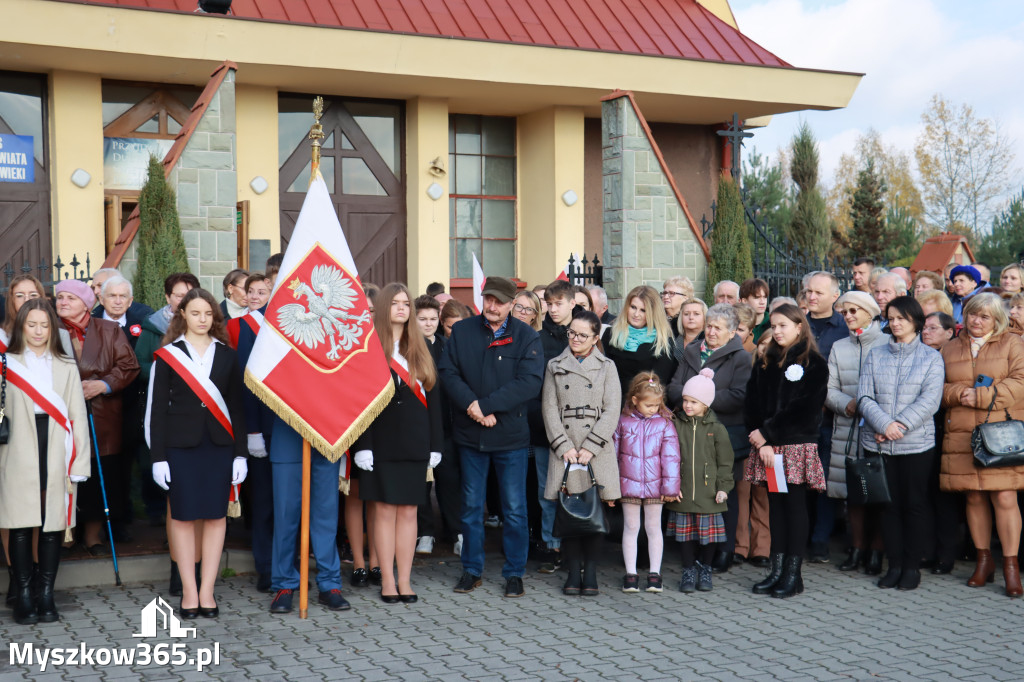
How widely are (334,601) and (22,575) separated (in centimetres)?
180

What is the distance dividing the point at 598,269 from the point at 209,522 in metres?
8.72

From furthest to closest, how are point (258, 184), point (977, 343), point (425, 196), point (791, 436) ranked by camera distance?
point (425, 196), point (258, 184), point (977, 343), point (791, 436)

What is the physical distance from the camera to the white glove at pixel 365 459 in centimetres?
659

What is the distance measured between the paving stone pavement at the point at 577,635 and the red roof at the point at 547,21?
7.96 metres

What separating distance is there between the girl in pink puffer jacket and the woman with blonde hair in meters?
0.48

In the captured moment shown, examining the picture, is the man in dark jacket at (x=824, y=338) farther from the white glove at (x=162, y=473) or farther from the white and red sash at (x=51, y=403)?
the white and red sash at (x=51, y=403)

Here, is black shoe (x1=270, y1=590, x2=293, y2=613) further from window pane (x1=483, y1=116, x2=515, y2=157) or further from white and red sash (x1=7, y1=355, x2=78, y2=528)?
window pane (x1=483, y1=116, x2=515, y2=157)

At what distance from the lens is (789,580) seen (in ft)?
22.8

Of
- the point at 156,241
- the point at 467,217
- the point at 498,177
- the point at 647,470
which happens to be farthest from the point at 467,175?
the point at 647,470

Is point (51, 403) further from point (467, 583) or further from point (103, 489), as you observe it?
point (467, 583)

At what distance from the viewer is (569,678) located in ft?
17.4

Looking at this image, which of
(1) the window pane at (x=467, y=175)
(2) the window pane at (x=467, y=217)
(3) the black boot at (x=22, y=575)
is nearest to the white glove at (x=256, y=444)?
(3) the black boot at (x=22, y=575)

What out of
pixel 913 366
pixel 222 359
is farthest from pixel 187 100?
pixel 913 366

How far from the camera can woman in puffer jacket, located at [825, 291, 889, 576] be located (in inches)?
297
